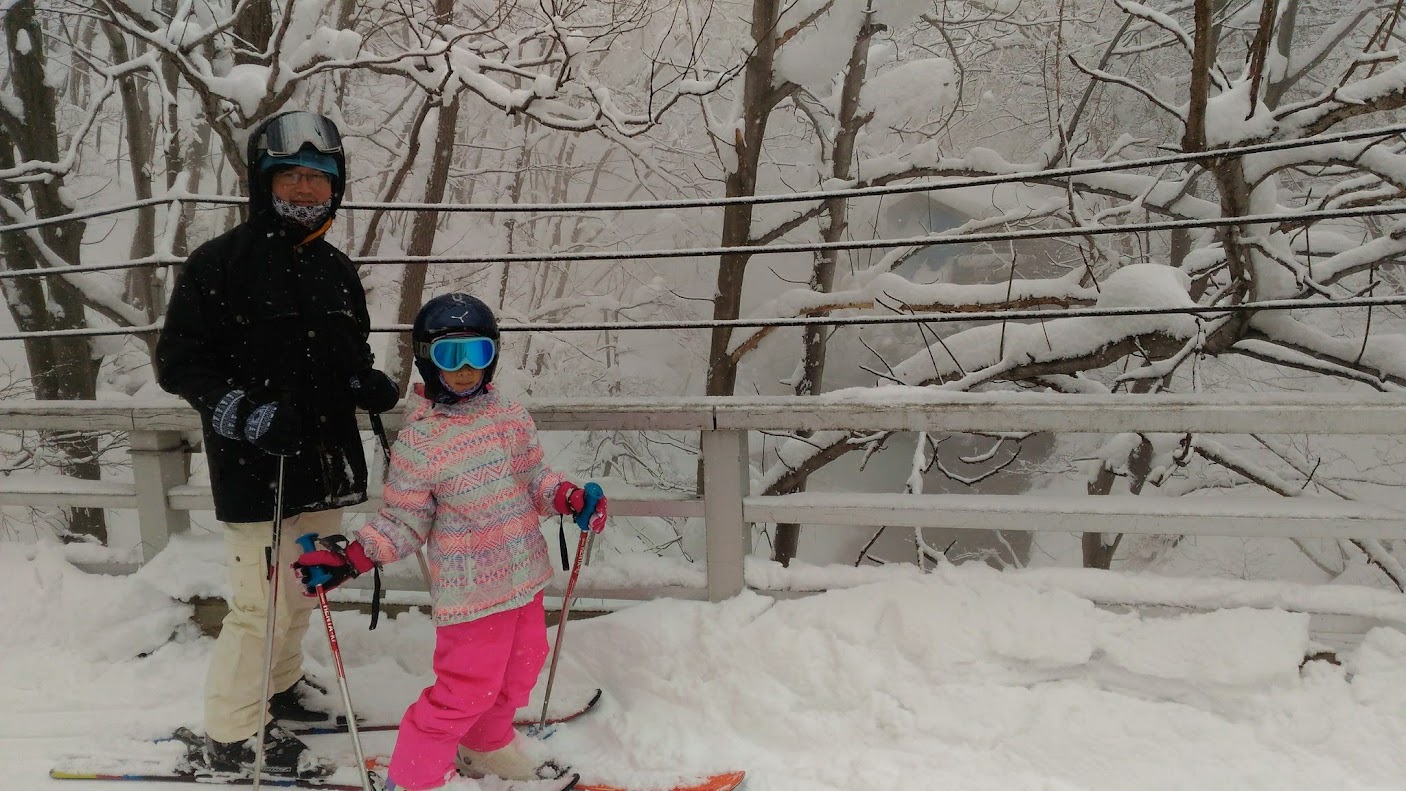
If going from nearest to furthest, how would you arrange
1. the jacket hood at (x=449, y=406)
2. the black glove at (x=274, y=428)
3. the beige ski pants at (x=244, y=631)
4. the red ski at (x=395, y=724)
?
the black glove at (x=274, y=428)
the jacket hood at (x=449, y=406)
the beige ski pants at (x=244, y=631)
the red ski at (x=395, y=724)

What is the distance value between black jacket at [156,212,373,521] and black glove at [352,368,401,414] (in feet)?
0.09

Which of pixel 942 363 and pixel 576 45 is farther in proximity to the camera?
pixel 942 363

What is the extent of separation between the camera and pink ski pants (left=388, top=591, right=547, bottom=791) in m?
2.34

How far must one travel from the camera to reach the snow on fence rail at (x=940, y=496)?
8.63 ft

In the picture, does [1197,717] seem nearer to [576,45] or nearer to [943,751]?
[943,751]

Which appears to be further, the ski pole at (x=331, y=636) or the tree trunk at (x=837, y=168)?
the tree trunk at (x=837, y=168)

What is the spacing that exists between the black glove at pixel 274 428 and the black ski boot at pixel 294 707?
1110 mm

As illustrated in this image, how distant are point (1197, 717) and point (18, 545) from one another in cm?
473

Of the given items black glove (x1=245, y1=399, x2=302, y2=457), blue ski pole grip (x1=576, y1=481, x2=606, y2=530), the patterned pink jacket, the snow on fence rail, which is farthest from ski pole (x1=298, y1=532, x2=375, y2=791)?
the snow on fence rail

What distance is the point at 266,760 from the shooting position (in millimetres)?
2656

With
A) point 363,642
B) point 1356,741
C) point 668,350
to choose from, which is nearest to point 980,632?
point 1356,741

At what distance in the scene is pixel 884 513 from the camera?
2961mm

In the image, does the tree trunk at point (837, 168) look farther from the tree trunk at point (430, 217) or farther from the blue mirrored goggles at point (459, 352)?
the blue mirrored goggles at point (459, 352)

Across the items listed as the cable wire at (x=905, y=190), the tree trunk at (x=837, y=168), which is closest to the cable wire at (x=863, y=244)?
the cable wire at (x=905, y=190)
